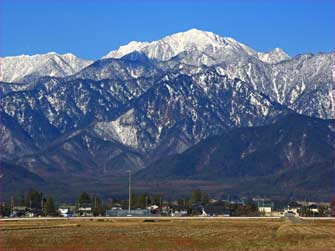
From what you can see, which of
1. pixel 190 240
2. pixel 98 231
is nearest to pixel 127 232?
pixel 98 231

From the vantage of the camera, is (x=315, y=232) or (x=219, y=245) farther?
(x=315, y=232)

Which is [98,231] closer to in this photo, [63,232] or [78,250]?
[63,232]

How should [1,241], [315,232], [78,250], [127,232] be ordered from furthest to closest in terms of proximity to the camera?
[127,232], [315,232], [1,241], [78,250]

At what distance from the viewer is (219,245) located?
97.2m

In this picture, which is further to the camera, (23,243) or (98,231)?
(98,231)

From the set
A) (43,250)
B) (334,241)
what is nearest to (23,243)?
(43,250)

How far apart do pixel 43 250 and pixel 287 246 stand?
962 inches

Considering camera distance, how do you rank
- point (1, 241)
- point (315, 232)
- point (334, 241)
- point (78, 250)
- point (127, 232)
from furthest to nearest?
1. point (127, 232)
2. point (315, 232)
3. point (1, 241)
4. point (334, 241)
5. point (78, 250)

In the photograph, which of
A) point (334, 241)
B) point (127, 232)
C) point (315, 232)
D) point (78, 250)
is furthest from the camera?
point (127, 232)

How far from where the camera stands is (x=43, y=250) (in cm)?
9150

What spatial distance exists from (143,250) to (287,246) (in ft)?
48.3

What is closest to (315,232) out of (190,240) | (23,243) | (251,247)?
(190,240)

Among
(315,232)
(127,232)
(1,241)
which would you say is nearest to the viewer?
(1,241)

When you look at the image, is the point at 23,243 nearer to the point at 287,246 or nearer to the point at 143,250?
the point at 143,250
